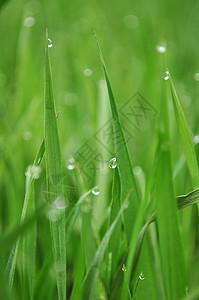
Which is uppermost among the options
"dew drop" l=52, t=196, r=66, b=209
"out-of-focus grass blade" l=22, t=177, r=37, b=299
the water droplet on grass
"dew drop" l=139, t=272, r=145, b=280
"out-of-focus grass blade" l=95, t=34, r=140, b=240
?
the water droplet on grass

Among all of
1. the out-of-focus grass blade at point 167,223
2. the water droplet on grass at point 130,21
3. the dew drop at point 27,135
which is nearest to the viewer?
the out-of-focus grass blade at point 167,223

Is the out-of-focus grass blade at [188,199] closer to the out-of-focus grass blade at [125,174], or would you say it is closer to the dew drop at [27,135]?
the out-of-focus grass blade at [125,174]

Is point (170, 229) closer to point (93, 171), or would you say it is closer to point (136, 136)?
point (93, 171)

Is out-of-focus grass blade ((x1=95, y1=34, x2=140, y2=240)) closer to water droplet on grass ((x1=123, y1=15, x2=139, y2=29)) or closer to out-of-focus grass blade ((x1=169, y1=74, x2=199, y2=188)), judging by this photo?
out-of-focus grass blade ((x1=169, y1=74, x2=199, y2=188))

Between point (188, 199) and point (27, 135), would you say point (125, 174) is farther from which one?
point (27, 135)

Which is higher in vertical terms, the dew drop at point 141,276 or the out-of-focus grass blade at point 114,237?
the out-of-focus grass blade at point 114,237

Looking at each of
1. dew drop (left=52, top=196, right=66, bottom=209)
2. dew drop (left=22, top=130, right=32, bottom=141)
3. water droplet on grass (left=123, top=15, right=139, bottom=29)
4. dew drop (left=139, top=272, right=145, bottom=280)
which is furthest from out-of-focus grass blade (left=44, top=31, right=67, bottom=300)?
water droplet on grass (left=123, top=15, right=139, bottom=29)

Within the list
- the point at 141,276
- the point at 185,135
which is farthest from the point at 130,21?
the point at 141,276

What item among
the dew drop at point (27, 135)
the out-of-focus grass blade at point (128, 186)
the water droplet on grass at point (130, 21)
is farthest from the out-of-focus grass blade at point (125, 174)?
the water droplet on grass at point (130, 21)
